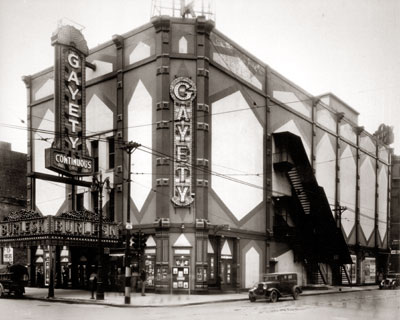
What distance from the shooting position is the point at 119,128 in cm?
3797

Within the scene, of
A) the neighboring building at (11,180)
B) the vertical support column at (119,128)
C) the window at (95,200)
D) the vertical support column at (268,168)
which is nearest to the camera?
the vertical support column at (119,128)

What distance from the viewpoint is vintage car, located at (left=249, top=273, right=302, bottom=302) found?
29.2m

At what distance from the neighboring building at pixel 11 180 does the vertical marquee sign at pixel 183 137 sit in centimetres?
2739

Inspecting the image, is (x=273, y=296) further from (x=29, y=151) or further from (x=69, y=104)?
(x=29, y=151)

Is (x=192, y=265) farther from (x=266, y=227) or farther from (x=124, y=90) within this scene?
(x=124, y=90)

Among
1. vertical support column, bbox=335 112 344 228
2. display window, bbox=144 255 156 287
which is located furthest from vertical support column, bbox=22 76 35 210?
vertical support column, bbox=335 112 344 228

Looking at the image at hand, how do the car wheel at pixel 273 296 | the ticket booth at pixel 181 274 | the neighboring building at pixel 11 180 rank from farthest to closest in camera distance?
the neighboring building at pixel 11 180, the ticket booth at pixel 181 274, the car wheel at pixel 273 296

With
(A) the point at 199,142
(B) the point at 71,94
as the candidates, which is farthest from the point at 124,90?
(A) the point at 199,142

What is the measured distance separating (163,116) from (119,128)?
187 inches

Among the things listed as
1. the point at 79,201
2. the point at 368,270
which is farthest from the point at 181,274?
the point at 368,270

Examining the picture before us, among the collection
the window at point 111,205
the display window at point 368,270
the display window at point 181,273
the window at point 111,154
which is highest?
the window at point 111,154

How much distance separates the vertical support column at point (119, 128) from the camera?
122 feet

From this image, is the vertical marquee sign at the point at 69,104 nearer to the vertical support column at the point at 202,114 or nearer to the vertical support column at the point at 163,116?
the vertical support column at the point at 163,116

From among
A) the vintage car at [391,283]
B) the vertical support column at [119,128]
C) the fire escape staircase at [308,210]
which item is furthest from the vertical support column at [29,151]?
the vintage car at [391,283]
